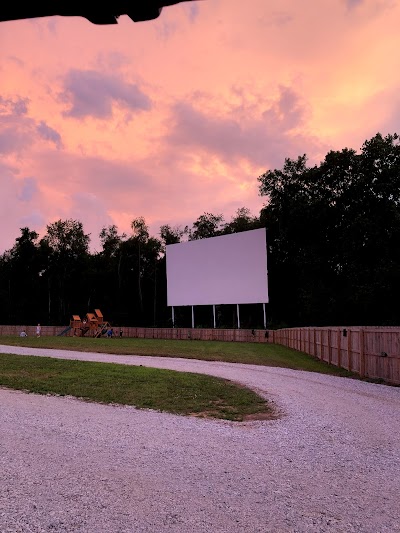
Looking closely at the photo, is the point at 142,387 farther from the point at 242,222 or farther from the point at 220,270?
the point at 242,222

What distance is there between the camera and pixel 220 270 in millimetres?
45250

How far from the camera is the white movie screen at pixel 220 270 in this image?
43.4m

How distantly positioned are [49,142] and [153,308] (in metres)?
63.9

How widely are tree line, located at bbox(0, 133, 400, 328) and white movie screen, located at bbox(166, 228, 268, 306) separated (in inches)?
271

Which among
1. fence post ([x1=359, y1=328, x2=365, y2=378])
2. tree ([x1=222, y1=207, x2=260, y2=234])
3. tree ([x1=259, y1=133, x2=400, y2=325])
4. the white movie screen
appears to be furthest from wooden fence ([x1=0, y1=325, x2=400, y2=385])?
tree ([x1=222, y1=207, x2=260, y2=234])

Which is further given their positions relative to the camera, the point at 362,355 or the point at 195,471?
the point at 362,355

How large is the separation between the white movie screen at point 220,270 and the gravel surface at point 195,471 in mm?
33119

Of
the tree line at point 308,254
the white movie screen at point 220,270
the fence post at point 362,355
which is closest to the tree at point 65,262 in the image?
the tree line at point 308,254

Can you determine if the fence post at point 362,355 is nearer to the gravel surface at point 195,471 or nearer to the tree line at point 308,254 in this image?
the gravel surface at point 195,471

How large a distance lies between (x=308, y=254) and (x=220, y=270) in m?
14.0

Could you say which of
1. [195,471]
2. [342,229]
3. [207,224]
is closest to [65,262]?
[207,224]

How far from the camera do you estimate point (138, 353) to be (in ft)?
87.5

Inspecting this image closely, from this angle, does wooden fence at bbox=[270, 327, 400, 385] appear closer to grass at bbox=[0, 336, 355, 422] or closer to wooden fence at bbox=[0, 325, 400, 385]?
wooden fence at bbox=[0, 325, 400, 385]

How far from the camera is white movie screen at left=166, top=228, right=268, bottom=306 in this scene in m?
43.4
